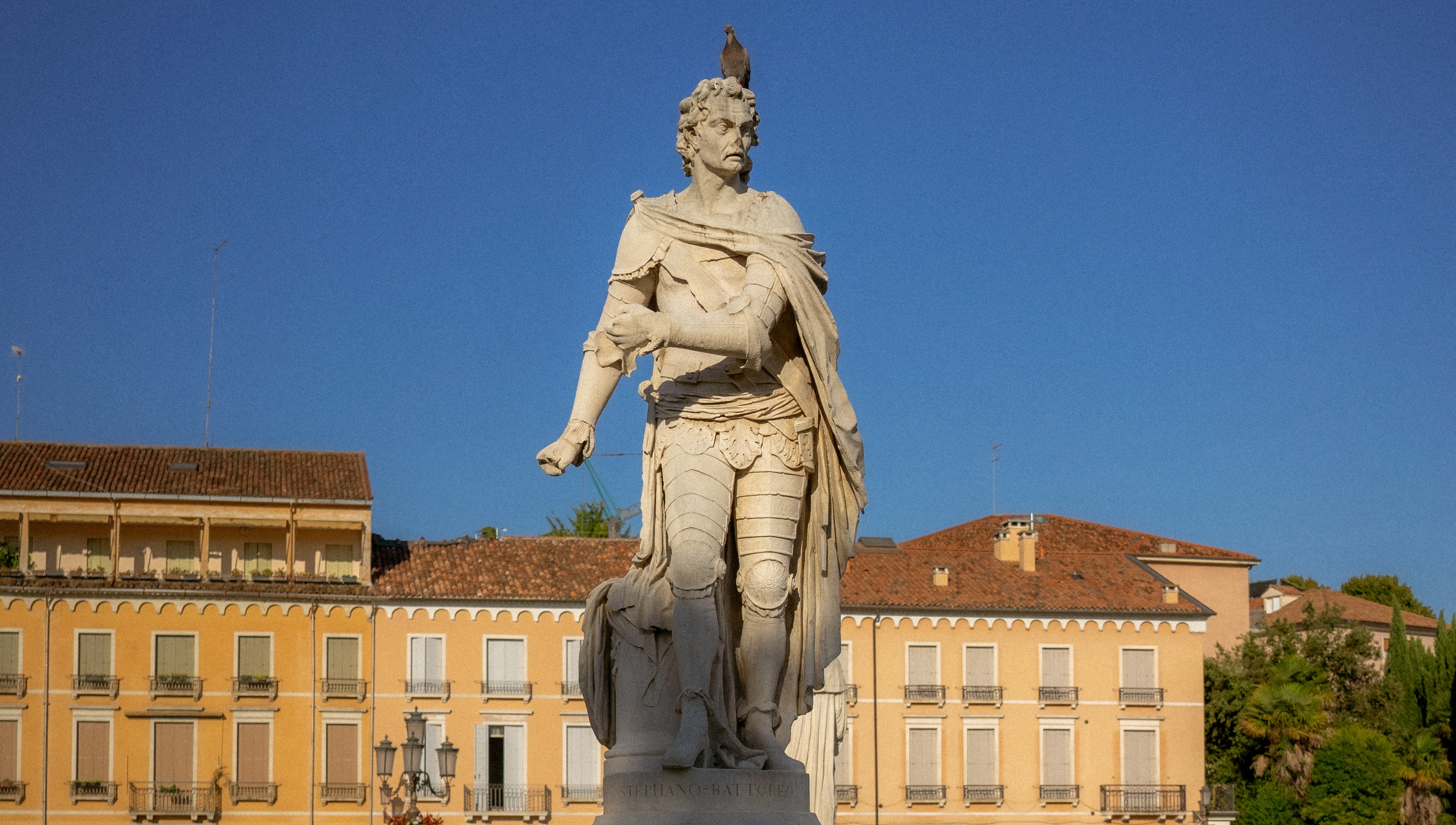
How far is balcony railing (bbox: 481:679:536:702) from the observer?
194 ft

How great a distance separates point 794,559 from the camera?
842 centimetres

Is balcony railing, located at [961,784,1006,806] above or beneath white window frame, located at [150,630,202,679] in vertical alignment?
beneath

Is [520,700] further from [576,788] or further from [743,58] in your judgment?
[743,58]

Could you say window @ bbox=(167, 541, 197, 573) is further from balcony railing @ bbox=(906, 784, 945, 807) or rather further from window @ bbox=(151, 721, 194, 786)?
balcony railing @ bbox=(906, 784, 945, 807)

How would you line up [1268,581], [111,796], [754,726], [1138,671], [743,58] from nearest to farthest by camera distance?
1. [754,726]
2. [743,58]
3. [111,796]
4. [1138,671]
5. [1268,581]

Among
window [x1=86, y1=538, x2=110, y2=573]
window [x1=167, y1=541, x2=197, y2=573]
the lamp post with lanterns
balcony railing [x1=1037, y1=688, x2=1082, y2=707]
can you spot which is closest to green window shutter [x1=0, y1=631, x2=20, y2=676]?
window [x1=86, y1=538, x2=110, y2=573]

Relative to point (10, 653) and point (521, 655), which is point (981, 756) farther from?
point (10, 653)

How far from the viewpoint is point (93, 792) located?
56219 millimetres

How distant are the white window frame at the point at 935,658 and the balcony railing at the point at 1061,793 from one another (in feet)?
14.7

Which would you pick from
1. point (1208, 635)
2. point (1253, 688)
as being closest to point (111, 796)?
point (1253, 688)

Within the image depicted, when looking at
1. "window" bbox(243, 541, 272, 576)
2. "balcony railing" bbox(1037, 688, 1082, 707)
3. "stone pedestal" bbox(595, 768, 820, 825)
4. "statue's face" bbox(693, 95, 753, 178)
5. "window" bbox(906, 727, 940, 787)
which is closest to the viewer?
"stone pedestal" bbox(595, 768, 820, 825)

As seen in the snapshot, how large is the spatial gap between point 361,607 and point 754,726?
52200mm

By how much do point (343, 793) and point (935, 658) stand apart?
18028mm

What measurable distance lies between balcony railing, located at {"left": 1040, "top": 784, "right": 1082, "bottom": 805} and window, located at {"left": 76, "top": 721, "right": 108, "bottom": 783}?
89.5 feet
